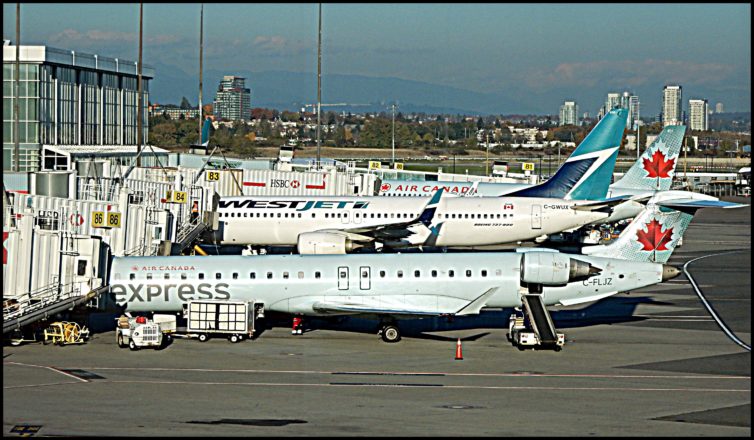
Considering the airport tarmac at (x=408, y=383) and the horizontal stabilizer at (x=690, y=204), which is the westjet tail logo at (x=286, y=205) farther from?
the horizontal stabilizer at (x=690, y=204)

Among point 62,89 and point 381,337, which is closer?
point 381,337

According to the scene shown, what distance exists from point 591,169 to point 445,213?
9473mm

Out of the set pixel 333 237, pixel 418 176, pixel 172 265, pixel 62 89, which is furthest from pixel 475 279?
pixel 418 176

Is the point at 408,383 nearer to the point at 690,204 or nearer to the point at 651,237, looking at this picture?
the point at 651,237

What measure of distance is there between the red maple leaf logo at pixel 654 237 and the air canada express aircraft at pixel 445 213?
20.4 meters

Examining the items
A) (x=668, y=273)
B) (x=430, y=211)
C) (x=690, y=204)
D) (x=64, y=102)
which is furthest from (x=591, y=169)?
(x=64, y=102)

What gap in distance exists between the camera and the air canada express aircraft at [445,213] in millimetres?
64500

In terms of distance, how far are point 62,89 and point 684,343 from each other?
7592cm

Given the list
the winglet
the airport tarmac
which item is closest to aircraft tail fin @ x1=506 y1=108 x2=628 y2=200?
the winglet

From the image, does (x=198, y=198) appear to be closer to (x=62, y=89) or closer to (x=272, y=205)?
(x=272, y=205)

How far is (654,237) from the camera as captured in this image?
44438 millimetres

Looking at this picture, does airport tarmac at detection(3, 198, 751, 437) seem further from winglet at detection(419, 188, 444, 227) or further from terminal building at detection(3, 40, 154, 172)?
terminal building at detection(3, 40, 154, 172)

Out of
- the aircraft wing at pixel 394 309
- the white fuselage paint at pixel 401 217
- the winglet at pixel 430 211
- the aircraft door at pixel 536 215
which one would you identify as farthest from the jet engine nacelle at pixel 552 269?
the aircraft door at pixel 536 215

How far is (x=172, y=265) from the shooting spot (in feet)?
142
